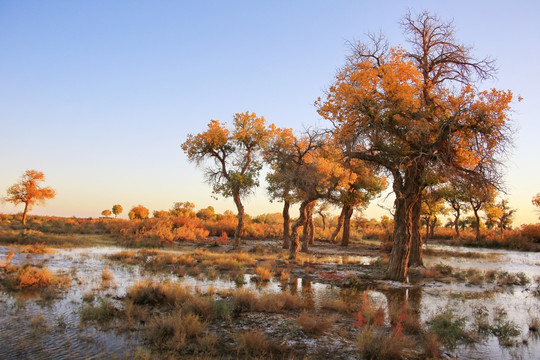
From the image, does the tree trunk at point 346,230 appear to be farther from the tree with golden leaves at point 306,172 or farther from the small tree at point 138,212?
the small tree at point 138,212

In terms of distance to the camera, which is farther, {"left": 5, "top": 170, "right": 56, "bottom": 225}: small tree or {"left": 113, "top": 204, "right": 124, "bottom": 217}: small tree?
{"left": 113, "top": 204, "right": 124, "bottom": 217}: small tree

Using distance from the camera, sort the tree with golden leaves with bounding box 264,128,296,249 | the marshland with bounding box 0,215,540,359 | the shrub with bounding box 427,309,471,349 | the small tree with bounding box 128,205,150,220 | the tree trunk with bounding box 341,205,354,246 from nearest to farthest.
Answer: the marshland with bounding box 0,215,540,359 < the shrub with bounding box 427,309,471,349 < the tree with golden leaves with bounding box 264,128,296,249 < the tree trunk with bounding box 341,205,354,246 < the small tree with bounding box 128,205,150,220

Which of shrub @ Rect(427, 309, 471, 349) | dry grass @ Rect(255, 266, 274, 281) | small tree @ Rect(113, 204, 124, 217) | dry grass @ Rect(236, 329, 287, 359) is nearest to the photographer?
dry grass @ Rect(236, 329, 287, 359)

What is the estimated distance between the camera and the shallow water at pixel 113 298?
6.23 metres

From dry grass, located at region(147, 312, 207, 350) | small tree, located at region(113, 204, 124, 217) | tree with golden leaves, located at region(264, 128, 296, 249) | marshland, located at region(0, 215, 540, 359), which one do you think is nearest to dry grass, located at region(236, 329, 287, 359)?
marshland, located at region(0, 215, 540, 359)

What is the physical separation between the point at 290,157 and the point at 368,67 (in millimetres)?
10897

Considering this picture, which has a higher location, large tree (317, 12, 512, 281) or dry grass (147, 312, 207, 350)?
large tree (317, 12, 512, 281)

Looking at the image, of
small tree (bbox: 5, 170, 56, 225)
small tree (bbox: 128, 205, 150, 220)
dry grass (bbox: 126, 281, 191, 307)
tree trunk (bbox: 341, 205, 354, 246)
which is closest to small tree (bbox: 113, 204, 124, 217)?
small tree (bbox: 128, 205, 150, 220)

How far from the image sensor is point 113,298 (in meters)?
9.59

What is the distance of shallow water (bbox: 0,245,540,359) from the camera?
6.23 meters

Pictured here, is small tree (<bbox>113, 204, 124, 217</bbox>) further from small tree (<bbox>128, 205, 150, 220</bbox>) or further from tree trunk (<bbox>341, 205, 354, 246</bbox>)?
tree trunk (<bbox>341, 205, 354, 246</bbox>)

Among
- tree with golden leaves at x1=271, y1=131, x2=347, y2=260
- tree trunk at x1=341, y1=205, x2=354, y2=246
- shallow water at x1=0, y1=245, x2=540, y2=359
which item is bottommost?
shallow water at x1=0, y1=245, x2=540, y2=359

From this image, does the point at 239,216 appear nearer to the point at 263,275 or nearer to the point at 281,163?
the point at 281,163

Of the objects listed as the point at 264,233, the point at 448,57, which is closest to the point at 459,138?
the point at 448,57
